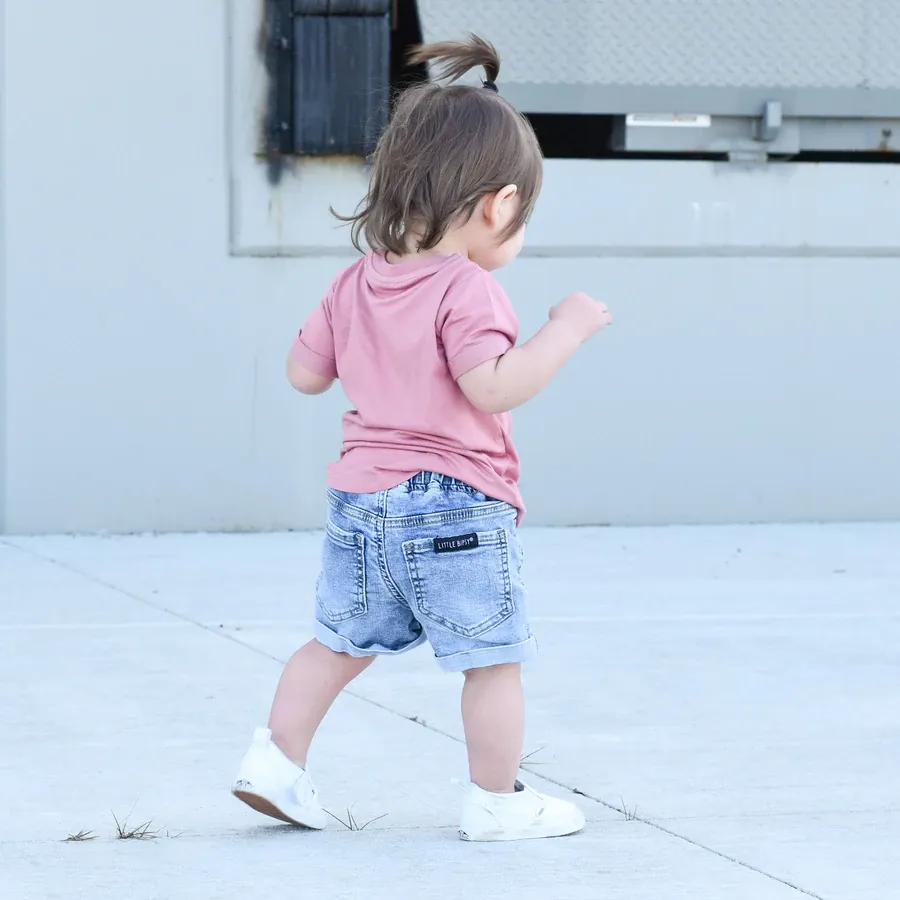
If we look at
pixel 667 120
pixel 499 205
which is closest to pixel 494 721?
pixel 499 205

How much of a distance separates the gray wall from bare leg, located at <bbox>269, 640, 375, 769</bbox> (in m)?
3.15

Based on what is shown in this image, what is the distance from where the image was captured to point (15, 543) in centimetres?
557

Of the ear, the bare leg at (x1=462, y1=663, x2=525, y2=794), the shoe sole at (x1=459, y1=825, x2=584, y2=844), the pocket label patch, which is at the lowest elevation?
the shoe sole at (x1=459, y1=825, x2=584, y2=844)

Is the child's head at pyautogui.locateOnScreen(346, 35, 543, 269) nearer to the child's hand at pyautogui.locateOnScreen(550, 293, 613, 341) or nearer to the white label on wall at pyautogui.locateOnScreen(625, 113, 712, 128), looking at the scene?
the child's hand at pyautogui.locateOnScreen(550, 293, 613, 341)

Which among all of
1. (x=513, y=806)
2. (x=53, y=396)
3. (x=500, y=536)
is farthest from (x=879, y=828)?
(x=53, y=396)

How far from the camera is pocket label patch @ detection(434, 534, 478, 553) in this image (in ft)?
8.37

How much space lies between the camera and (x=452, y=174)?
2570 mm

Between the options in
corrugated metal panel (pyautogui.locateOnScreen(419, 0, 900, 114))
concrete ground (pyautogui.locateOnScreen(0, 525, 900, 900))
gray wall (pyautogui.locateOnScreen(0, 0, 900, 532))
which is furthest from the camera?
corrugated metal panel (pyautogui.locateOnScreen(419, 0, 900, 114))

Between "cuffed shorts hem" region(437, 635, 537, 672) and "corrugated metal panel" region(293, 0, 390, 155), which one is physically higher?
"corrugated metal panel" region(293, 0, 390, 155)

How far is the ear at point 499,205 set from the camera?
8.52ft

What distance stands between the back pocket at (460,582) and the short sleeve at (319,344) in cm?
40

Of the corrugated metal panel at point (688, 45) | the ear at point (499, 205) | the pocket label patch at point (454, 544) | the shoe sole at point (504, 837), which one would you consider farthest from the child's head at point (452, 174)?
the corrugated metal panel at point (688, 45)

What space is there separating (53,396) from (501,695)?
11.4ft

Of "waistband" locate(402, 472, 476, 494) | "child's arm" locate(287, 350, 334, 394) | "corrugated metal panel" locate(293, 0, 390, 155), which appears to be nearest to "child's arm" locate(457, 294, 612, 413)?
"waistband" locate(402, 472, 476, 494)
